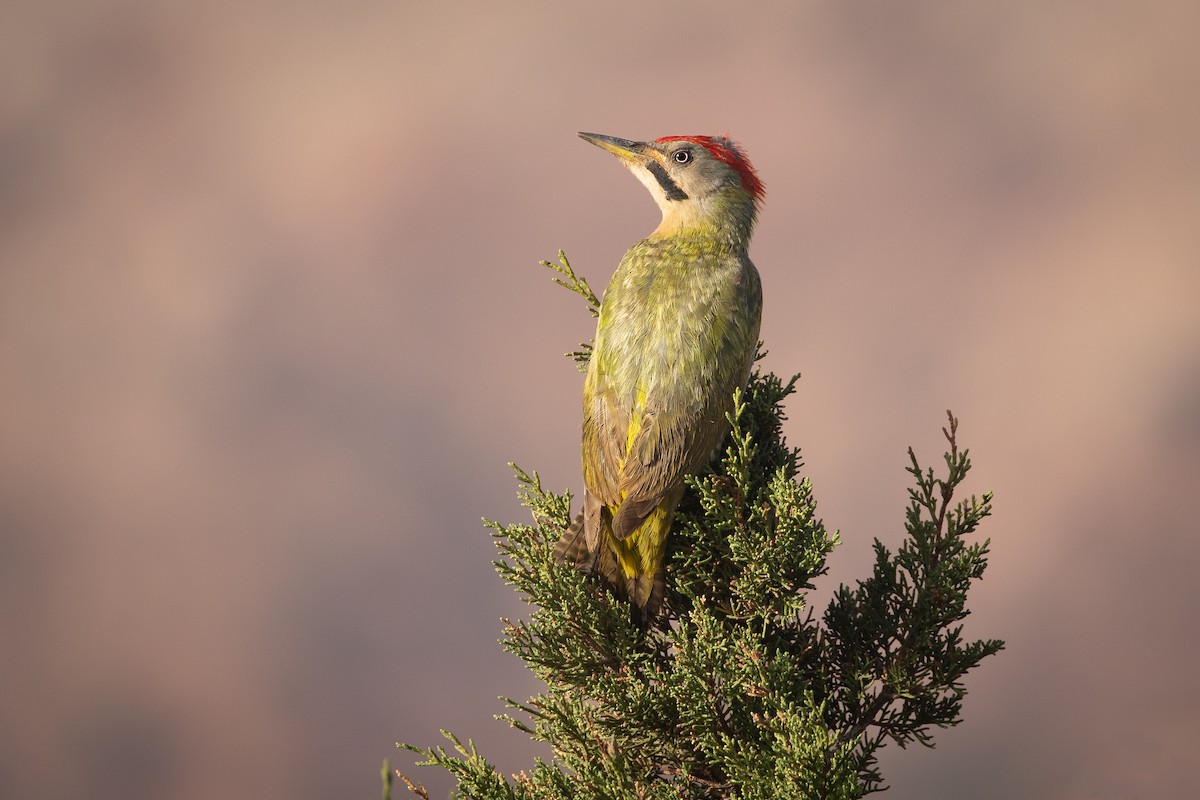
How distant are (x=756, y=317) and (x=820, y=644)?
A: 1.30 meters

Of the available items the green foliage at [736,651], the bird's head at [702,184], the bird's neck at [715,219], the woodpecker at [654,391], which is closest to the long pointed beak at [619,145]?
the bird's head at [702,184]

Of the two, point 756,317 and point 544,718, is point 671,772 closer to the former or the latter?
point 544,718

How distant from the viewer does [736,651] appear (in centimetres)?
329

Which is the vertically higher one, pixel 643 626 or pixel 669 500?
pixel 669 500

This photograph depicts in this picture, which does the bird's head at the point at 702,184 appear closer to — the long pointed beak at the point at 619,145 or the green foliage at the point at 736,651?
the long pointed beak at the point at 619,145

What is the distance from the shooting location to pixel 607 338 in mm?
3783

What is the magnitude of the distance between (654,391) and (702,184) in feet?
4.07

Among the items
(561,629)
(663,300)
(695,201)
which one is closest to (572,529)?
(561,629)

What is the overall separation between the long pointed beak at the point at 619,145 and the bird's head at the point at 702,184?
0.15 feet

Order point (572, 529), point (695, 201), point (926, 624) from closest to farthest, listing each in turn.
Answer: point (926, 624) → point (572, 529) → point (695, 201)

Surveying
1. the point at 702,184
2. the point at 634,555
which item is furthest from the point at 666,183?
the point at 634,555

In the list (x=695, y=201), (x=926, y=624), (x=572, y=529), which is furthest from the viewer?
(x=695, y=201)

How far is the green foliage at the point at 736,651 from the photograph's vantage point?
3244 mm

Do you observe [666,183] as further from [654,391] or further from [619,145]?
[654,391]
